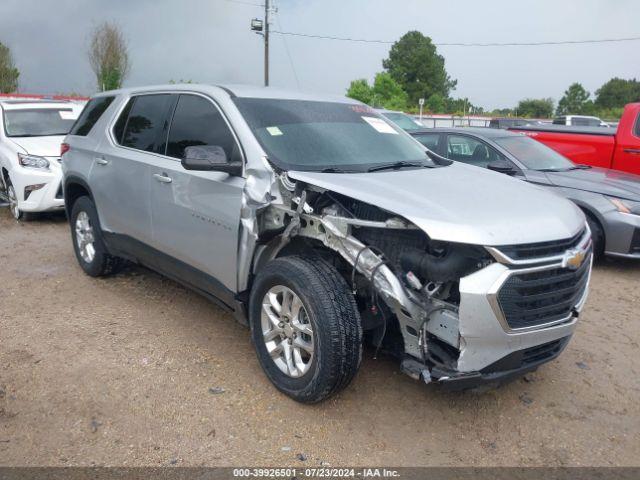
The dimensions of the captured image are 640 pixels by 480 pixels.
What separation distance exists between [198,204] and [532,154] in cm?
482

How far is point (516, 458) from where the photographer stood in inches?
113

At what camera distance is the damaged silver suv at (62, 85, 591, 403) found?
A: 2.74m

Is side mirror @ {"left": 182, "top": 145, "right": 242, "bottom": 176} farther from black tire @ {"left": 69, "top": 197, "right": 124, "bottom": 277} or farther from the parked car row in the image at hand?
black tire @ {"left": 69, "top": 197, "right": 124, "bottom": 277}

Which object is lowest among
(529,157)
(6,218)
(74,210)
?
(6,218)

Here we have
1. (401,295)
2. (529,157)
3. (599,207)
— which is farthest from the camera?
(529,157)

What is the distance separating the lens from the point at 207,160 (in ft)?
11.1

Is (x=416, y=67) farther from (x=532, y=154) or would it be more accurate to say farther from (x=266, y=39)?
(x=532, y=154)

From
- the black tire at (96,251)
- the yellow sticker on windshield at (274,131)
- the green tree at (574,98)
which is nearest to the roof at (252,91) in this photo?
the yellow sticker on windshield at (274,131)

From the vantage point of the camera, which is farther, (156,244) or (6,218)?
(6,218)

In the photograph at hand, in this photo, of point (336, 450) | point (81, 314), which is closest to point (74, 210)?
point (81, 314)

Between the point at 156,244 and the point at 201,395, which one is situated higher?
the point at 156,244

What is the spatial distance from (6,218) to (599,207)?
8.20 m

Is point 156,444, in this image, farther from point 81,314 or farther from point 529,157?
point 529,157

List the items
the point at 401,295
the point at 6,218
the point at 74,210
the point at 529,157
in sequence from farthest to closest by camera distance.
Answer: the point at 6,218 → the point at 529,157 → the point at 74,210 → the point at 401,295
